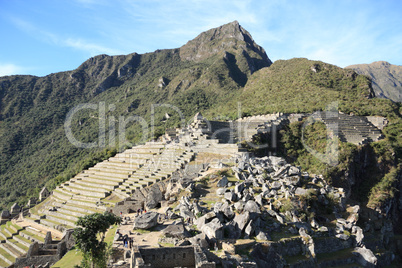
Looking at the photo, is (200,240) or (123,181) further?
(123,181)

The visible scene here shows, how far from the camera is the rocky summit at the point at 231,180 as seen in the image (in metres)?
12.8

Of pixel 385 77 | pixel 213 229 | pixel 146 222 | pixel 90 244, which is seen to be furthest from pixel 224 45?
pixel 90 244

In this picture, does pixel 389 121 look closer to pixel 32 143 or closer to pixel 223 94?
pixel 223 94

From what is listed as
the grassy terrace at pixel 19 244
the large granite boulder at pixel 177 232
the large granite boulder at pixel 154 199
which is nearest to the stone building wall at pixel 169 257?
the large granite boulder at pixel 177 232

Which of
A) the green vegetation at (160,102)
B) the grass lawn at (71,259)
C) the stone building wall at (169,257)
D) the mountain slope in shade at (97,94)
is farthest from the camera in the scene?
the mountain slope in shade at (97,94)

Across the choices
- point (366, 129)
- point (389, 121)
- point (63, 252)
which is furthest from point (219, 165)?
point (389, 121)

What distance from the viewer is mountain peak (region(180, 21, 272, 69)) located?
12731cm

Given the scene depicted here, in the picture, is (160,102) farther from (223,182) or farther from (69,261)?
(69,261)

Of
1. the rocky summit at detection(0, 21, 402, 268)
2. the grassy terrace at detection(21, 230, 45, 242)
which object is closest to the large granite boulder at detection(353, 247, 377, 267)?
the rocky summit at detection(0, 21, 402, 268)

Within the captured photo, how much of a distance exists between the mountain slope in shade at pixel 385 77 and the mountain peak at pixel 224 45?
54840 millimetres

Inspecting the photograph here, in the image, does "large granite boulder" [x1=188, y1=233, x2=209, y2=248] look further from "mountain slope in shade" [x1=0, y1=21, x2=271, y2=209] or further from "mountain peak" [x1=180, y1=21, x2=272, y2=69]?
"mountain peak" [x1=180, y1=21, x2=272, y2=69]

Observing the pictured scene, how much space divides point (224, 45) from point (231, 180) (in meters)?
123

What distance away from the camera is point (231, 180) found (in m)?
18.4

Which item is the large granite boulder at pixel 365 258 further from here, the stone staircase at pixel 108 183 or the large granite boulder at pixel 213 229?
the stone staircase at pixel 108 183
